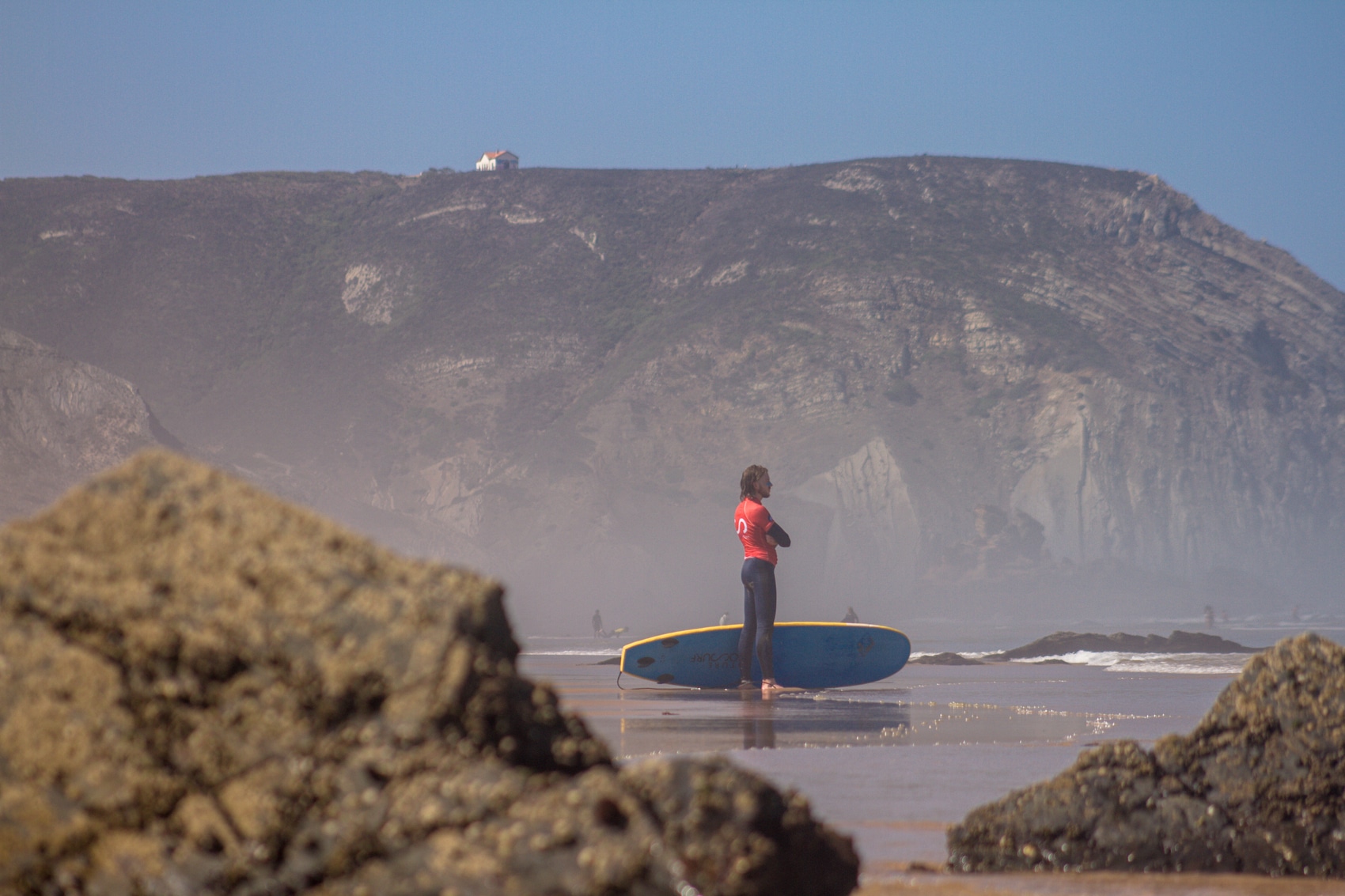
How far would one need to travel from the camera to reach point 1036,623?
58.7 meters

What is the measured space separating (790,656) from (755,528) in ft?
4.38

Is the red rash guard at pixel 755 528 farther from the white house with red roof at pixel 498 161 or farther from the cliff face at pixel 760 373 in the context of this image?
the white house with red roof at pixel 498 161

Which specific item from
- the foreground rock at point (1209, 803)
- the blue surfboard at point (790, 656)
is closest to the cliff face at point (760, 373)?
the blue surfboard at point (790, 656)

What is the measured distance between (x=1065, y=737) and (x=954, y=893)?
135 inches

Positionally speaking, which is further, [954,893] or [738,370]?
[738,370]

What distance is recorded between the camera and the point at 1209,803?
288cm

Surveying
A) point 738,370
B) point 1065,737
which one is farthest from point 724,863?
point 738,370

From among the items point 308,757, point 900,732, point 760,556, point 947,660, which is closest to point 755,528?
point 760,556

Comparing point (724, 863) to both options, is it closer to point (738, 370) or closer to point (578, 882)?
point (578, 882)

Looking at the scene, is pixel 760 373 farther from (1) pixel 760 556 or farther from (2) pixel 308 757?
(2) pixel 308 757

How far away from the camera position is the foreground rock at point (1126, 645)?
16.4 metres

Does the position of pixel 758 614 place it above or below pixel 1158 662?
above

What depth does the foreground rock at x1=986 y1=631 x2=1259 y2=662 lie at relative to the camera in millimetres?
16359

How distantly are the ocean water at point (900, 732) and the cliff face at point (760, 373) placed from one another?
44853 millimetres
